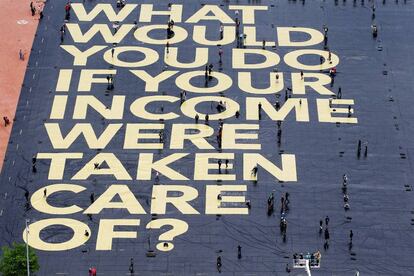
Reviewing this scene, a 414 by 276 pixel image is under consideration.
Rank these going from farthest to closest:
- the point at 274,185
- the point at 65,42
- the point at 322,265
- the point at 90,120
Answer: the point at 65,42 → the point at 90,120 → the point at 274,185 → the point at 322,265

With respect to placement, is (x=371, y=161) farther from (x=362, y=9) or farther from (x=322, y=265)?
(x=362, y=9)

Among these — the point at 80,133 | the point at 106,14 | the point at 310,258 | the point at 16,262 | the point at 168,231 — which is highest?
the point at 16,262

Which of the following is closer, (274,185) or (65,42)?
(274,185)

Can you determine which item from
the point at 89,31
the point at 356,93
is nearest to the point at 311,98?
the point at 356,93

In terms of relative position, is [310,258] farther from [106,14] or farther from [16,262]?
[106,14]

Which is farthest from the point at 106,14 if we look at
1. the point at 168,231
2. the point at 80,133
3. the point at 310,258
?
the point at 310,258

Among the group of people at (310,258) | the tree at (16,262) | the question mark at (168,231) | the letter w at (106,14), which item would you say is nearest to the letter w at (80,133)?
the question mark at (168,231)
